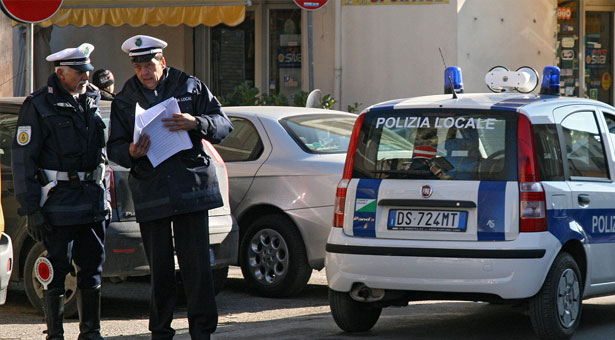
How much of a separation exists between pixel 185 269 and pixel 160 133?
0.82 meters

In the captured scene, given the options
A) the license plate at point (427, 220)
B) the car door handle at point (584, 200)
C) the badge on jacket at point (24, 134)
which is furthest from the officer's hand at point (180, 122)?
the car door handle at point (584, 200)

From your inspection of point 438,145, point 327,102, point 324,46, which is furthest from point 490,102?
point 324,46

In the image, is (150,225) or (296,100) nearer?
(150,225)

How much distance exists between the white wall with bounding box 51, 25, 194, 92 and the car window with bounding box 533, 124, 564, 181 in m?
11.7

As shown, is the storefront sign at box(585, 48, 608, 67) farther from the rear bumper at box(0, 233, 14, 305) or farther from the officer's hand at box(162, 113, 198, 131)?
the rear bumper at box(0, 233, 14, 305)

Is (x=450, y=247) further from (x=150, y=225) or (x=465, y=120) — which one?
(x=150, y=225)

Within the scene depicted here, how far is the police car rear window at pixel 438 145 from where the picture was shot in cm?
687

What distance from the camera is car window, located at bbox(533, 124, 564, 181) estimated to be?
22.6 feet

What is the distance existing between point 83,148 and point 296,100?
890 cm

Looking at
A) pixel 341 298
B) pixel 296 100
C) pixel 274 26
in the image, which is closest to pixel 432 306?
pixel 341 298

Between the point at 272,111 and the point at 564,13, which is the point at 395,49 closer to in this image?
the point at 564,13

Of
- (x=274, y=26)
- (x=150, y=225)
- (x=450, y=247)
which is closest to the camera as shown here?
(x=150, y=225)

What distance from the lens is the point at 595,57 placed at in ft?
59.6

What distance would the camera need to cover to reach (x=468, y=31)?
1556 cm
